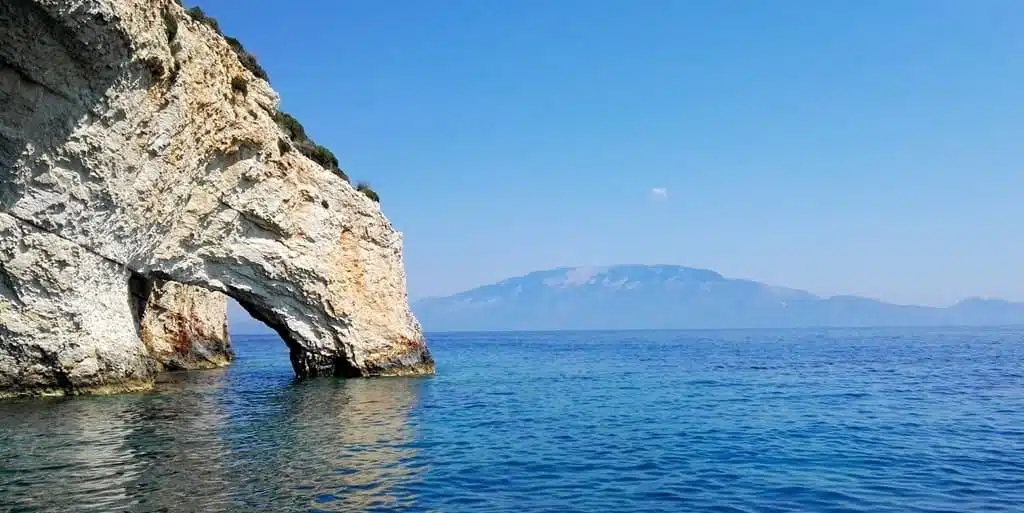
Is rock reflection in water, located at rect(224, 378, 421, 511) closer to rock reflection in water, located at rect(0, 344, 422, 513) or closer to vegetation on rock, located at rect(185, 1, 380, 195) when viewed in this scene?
A: rock reflection in water, located at rect(0, 344, 422, 513)

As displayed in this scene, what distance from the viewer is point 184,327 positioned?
4631 centimetres

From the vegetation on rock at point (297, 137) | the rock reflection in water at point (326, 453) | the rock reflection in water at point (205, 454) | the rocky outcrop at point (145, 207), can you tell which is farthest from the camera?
the vegetation on rock at point (297, 137)

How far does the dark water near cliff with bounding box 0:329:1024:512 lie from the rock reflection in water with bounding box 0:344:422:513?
7cm

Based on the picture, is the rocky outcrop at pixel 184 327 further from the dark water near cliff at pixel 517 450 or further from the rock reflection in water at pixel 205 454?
the rock reflection in water at pixel 205 454

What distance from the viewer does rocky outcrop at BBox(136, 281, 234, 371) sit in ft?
138

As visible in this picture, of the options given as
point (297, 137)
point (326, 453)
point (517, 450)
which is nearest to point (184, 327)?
point (297, 137)

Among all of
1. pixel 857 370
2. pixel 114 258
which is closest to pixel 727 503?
pixel 114 258

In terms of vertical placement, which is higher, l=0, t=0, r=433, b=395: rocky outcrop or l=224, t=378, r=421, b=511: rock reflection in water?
l=0, t=0, r=433, b=395: rocky outcrop

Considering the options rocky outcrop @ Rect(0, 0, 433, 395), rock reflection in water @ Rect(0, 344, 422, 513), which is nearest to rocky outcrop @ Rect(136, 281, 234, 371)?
rocky outcrop @ Rect(0, 0, 433, 395)

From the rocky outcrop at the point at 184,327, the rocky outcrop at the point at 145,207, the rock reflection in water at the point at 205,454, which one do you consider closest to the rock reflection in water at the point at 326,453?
the rock reflection in water at the point at 205,454

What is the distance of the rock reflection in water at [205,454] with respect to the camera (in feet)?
42.1

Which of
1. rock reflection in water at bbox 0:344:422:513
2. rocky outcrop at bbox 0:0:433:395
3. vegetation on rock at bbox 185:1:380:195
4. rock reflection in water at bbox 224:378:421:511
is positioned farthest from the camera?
vegetation on rock at bbox 185:1:380:195

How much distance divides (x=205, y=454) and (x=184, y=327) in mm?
32285

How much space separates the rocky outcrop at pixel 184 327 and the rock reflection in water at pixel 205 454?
15.3m
